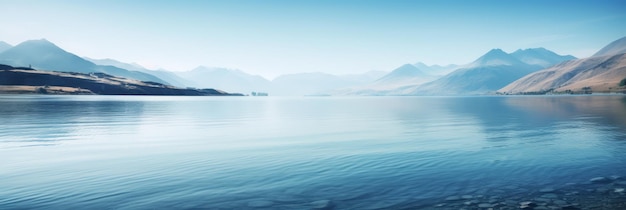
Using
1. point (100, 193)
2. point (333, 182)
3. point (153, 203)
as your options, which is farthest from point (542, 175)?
point (100, 193)

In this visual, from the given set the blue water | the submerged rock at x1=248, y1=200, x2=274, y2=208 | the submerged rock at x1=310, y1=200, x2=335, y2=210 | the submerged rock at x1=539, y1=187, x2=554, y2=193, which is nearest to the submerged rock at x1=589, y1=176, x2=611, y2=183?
the blue water

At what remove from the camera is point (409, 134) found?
42500 millimetres

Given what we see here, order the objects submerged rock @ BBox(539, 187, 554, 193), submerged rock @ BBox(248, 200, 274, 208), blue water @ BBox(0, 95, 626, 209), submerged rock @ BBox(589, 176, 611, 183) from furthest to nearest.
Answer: submerged rock @ BBox(589, 176, 611, 183), submerged rock @ BBox(539, 187, 554, 193), blue water @ BBox(0, 95, 626, 209), submerged rock @ BBox(248, 200, 274, 208)

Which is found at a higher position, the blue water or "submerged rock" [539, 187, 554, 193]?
the blue water

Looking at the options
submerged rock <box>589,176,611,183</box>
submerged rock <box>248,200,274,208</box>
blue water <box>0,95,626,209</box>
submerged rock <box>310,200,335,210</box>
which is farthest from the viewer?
submerged rock <box>589,176,611,183</box>

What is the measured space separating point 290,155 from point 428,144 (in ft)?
43.1

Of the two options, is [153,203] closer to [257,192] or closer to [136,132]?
[257,192]

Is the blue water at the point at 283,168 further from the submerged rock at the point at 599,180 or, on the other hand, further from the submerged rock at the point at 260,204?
the submerged rock at the point at 599,180

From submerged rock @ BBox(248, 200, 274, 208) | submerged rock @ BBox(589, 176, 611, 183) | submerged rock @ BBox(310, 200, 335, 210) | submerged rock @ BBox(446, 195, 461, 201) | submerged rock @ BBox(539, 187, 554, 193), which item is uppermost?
submerged rock @ BBox(248, 200, 274, 208)

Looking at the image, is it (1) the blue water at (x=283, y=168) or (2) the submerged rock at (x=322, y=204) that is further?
(1) the blue water at (x=283, y=168)

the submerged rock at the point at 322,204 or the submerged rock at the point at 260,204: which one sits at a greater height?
the submerged rock at the point at 260,204

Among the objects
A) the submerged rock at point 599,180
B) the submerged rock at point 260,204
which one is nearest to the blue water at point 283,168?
the submerged rock at point 260,204

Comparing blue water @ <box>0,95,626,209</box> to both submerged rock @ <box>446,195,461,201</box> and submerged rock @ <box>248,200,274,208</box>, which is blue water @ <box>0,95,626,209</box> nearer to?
submerged rock @ <box>248,200,274,208</box>

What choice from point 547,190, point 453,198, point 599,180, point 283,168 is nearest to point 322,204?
point 453,198
